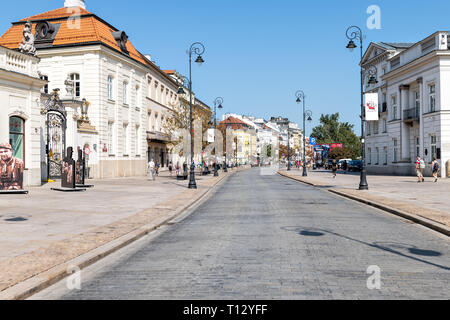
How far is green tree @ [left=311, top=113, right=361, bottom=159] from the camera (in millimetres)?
122062

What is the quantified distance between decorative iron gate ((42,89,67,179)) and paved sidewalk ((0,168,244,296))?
10.0 metres

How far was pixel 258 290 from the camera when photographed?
500 centimetres

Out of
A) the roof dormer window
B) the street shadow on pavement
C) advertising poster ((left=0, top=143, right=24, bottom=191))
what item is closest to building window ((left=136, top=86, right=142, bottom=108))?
the roof dormer window

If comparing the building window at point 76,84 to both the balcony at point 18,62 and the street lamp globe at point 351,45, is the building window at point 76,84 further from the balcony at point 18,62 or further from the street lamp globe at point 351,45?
the street lamp globe at point 351,45

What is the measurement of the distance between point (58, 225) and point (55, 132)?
19315 millimetres

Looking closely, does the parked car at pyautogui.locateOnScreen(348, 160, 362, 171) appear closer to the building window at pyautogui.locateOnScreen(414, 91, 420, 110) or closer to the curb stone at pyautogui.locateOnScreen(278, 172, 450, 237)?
the building window at pyautogui.locateOnScreen(414, 91, 420, 110)

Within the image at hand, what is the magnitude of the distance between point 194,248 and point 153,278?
209cm

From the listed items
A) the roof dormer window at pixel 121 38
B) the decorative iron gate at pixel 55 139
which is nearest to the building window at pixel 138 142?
the roof dormer window at pixel 121 38

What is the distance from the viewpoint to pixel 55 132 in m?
28.0

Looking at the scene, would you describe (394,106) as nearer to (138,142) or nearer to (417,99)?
(417,99)

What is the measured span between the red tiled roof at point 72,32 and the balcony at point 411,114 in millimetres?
27374

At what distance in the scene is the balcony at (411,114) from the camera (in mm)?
40844

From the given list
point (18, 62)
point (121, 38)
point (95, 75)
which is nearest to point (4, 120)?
point (18, 62)
